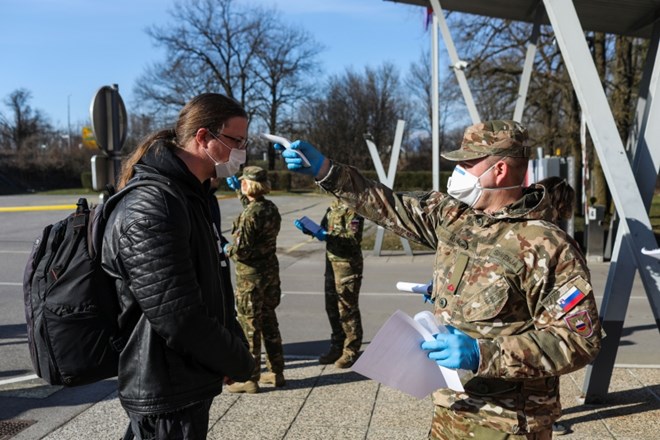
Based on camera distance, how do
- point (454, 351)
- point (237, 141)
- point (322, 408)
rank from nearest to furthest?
1. point (454, 351)
2. point (237, 141)
3. point (322, 408)

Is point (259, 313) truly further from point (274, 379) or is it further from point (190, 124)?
point (190, 124)

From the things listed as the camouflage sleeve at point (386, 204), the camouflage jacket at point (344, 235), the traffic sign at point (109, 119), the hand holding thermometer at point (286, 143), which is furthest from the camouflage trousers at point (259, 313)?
the camouflage sleeve at point (386, 204)

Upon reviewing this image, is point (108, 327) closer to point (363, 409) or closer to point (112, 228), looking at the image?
point (112, 228)

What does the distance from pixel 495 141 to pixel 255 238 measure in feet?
11.1

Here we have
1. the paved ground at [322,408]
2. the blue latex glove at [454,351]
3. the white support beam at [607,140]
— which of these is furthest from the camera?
the paved ground at [322,408]

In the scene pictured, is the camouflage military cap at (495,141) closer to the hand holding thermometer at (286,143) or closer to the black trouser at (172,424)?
the hand holding thermometer at (286,143)

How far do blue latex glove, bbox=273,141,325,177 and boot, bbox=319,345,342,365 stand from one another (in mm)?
3883

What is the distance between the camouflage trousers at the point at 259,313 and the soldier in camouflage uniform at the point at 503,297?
118 inches

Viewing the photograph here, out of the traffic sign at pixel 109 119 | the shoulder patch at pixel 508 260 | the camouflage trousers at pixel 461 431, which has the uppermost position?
the traffic sign at pixel 109 119

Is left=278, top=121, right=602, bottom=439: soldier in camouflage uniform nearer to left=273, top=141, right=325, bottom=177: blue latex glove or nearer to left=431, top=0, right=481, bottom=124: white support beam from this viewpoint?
left=273, top=141, right=325, bottom=177: blue latex glove

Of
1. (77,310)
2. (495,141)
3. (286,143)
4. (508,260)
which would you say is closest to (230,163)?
(286,143)

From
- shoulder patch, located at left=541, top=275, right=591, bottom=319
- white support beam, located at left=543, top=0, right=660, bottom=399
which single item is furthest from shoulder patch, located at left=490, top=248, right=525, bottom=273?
white support beam, located at left=543, top=0, right=660, bottom=399

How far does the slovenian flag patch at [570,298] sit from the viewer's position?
Answer: 7.19ft

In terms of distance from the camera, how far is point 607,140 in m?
4.55
